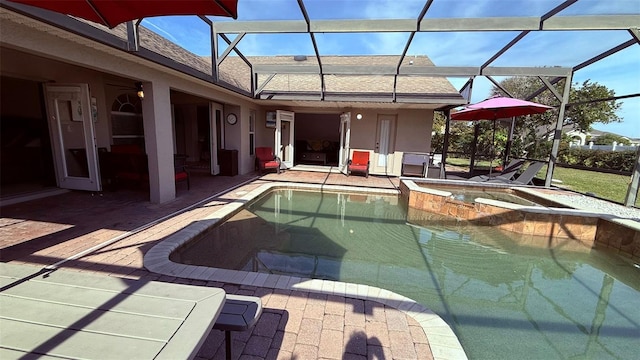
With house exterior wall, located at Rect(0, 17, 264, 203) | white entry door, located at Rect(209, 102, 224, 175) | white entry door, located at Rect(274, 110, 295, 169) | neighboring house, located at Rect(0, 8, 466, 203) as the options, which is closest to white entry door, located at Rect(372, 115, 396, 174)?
Result: neighboring house, located at Rect(0, 8, 466, 203)

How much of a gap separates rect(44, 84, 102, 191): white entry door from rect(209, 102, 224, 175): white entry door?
3.24 m

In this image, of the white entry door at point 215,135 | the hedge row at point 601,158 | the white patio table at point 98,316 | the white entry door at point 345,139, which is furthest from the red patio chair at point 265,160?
the hedge row at point 601,158

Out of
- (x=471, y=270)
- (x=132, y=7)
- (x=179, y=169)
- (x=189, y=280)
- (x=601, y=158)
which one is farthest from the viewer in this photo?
(x=601, y=158)

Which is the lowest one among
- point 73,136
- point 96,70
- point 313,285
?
point 313,285

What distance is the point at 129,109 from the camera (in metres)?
7.54

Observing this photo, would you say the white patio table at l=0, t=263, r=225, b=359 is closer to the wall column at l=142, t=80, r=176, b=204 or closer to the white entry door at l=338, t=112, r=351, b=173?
the wall column at l=142, t=80, r=176, b=204

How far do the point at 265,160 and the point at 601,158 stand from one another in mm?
16909

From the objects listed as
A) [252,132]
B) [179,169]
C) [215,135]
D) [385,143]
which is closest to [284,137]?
[252,132]

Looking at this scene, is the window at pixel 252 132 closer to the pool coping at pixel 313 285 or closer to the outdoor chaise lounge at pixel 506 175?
the pool coping at pixel 313 285

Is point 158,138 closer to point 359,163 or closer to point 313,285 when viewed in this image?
point 313,285

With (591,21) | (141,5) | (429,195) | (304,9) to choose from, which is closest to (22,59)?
(141,5)

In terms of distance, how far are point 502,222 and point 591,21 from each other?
3795mm

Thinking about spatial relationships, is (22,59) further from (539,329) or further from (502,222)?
(502,222)

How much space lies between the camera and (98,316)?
114 cm
